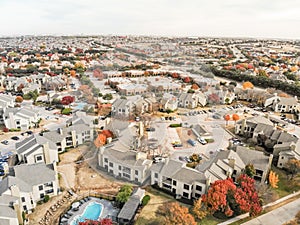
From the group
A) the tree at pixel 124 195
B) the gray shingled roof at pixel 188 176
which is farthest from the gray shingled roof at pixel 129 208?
the gray shingled roof at pixel 188 176

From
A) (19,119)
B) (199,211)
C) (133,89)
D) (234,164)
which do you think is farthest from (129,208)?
(133,89)

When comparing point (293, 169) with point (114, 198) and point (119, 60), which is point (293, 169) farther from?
point (119, 60)

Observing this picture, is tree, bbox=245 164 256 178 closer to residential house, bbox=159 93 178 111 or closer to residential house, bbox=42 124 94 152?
residential house, bbox=42 124 94 152

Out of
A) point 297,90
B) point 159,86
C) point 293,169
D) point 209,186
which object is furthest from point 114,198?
point 297,90

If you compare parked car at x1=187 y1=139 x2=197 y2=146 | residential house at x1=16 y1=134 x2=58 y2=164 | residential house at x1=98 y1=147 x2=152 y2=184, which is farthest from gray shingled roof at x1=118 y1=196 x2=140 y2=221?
parked car at x1=187 y1=139 x2=197 y2=146

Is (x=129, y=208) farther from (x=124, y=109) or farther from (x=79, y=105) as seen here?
(x=79, y=105)
